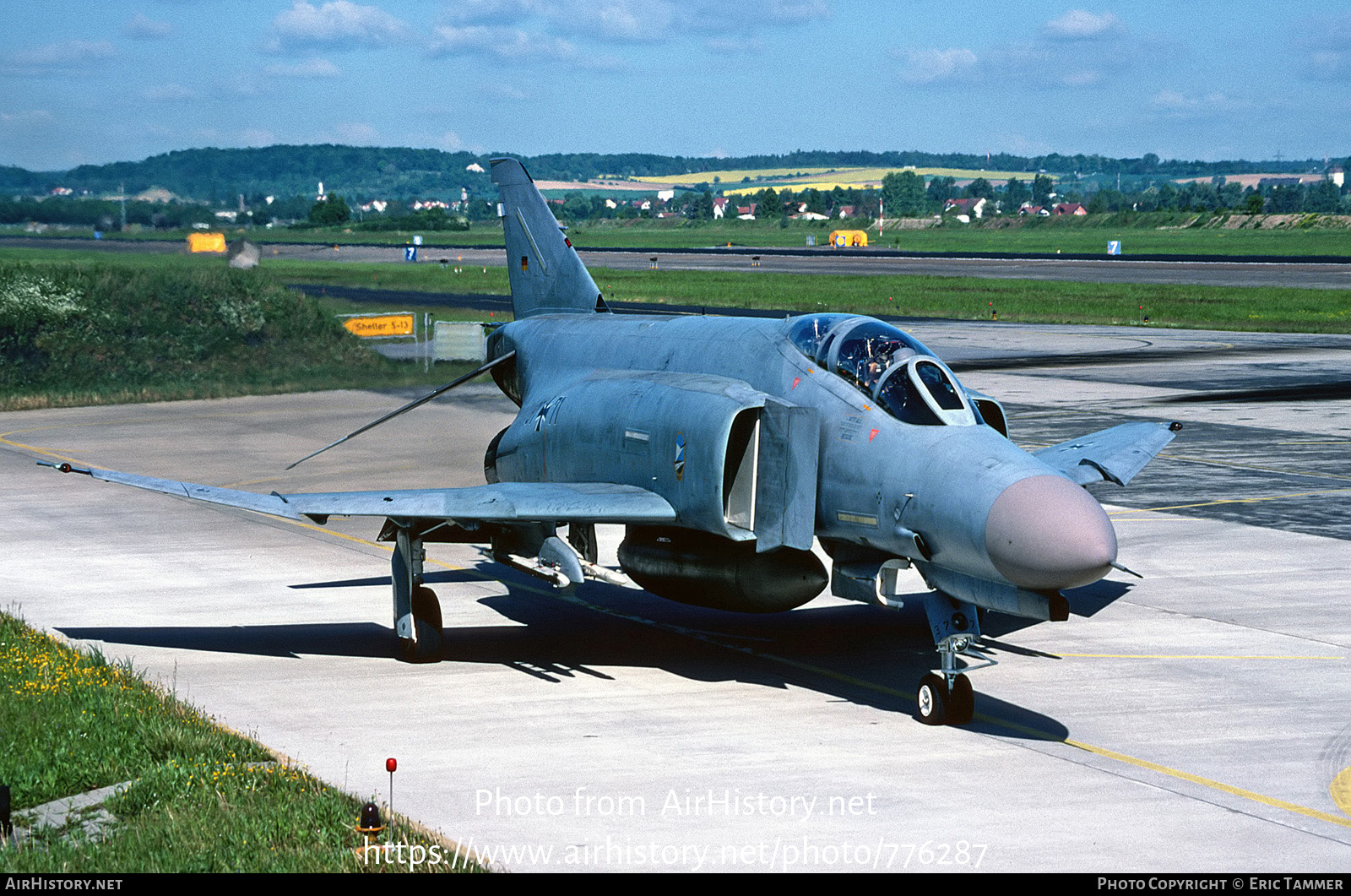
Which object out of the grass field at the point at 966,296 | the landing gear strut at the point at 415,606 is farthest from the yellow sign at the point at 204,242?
the landing gear strut at the point at 415,606

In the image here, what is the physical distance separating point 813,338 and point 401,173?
5603 inches

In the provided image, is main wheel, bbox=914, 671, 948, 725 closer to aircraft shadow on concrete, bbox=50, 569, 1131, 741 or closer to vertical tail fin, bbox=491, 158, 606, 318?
aircraft shadow on concrete, bbox=50, 569, 1131, 741

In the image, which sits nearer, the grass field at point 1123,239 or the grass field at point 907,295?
the grass field at point 907,295

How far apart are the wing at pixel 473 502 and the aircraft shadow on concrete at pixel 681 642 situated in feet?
6.31

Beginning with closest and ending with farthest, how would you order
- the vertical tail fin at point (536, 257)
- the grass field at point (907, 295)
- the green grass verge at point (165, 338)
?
the vertical tail fin at point (536, 257)
the green grass verge at point (165, 338)
the grass field at point (907, 295)

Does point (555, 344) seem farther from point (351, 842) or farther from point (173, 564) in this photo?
point (351, 842)

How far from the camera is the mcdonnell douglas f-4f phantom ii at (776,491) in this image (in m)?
12.9

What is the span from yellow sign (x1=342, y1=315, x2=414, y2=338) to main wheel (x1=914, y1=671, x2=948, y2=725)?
43.9 meters

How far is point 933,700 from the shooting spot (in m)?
13.8

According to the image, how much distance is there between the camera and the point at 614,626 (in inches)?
722

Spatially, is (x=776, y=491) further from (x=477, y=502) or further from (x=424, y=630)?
(x=424, y=630)

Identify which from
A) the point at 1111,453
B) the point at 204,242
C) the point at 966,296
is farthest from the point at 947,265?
the point at 1111,453

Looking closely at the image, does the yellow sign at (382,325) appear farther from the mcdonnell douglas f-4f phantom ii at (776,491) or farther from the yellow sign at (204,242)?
the mcdonnell douglas f-4f phantom ii at (776,491)

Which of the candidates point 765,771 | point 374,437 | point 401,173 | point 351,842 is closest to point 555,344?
point 765,771
